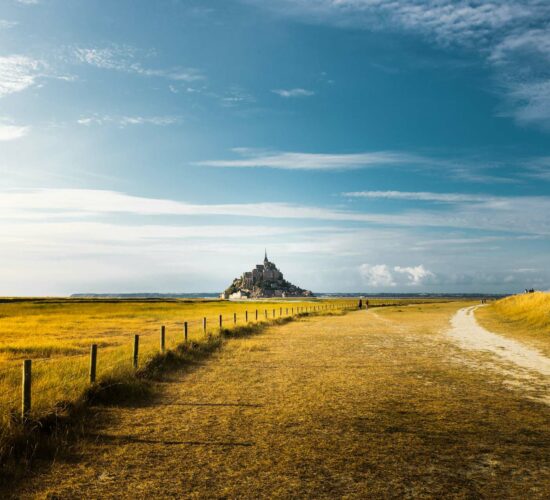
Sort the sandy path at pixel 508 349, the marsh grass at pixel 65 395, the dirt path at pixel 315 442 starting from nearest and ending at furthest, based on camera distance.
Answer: the dirt path at pixel 315 442 → the marsh grass at pixel 65 395 → the sandy path at pixel 508 349

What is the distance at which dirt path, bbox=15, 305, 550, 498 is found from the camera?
6.92m

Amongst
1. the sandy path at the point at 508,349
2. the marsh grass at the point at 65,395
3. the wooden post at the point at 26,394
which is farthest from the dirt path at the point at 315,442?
the sandy path at the point at 508,349

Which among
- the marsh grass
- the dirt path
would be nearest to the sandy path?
the dirt path

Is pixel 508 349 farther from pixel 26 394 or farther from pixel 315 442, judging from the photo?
pixel 26 394

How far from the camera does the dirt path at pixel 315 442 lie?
6.92m

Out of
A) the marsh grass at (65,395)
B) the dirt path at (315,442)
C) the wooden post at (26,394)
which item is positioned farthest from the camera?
the wooden post at (26,394)

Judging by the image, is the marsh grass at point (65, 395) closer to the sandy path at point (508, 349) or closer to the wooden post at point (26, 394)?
the wooden post at point (26, 394)

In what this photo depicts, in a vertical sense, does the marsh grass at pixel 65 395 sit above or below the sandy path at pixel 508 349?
above

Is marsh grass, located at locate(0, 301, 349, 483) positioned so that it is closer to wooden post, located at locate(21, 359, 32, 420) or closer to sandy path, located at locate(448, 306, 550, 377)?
wooden post, located at locate(21, 359, 32, 420)

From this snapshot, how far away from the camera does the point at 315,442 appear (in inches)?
351

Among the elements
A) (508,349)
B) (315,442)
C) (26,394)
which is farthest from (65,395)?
(508,349)

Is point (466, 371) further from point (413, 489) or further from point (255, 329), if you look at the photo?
point (255, 329)

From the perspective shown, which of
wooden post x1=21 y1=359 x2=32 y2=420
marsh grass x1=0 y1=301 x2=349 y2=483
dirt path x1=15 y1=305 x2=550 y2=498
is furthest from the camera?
wooden post x1=21 y1=359 x2=32 y2=420

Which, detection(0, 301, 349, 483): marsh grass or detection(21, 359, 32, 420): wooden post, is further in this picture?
detection(21, 359, 32, 420): wooden post
